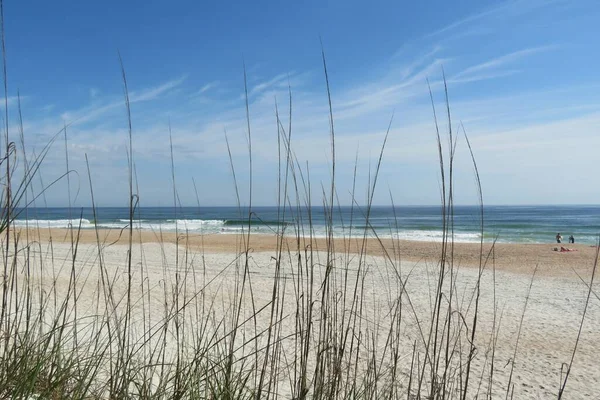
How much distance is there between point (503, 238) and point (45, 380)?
26846 millimetres

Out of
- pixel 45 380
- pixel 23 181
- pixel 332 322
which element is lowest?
pixel 45 380

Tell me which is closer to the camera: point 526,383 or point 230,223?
point 526,383

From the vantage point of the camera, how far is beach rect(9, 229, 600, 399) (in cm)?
205

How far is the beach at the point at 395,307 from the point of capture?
2047 mm

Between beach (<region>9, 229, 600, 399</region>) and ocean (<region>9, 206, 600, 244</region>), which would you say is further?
ocean (<region>9, 206, 600, 244</region>)

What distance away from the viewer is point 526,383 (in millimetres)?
4797

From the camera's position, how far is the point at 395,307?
498 cm

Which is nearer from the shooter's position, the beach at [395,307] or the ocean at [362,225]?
the beach at [395,307]

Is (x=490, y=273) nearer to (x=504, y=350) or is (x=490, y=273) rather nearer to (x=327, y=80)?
(x=504, y=350)

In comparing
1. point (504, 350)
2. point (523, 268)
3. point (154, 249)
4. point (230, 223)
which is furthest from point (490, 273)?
point (230, 223)

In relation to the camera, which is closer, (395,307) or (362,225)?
(395,307)

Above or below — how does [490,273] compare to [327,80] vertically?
below

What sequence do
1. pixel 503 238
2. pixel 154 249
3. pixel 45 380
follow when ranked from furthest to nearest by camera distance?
pixel 503 238, pixel 154 249, pixel 45 380

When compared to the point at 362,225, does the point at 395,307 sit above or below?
above
